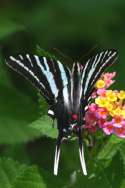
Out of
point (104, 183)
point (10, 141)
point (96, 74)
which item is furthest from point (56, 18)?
point (104, 183)

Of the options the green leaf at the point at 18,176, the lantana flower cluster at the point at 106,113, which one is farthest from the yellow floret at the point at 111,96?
the green leaf at the point at 18,176

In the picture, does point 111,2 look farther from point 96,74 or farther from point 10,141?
point 96,74

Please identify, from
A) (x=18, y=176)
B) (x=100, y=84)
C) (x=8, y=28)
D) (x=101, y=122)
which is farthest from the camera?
(x=8, y=28)

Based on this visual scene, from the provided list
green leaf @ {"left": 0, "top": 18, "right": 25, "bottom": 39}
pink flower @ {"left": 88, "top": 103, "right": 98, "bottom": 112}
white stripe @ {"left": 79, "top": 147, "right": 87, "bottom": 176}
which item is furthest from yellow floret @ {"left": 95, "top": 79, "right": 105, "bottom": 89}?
green leaf @ {"left": 0, "top": 18, "right": 25, "bottom": 39}

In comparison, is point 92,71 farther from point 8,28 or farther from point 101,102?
→ point 8,28

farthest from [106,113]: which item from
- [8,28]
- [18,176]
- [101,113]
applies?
[8,28]

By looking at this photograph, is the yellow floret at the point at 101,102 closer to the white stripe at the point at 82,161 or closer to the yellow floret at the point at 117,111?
the yellow floret at the point at 117,111
